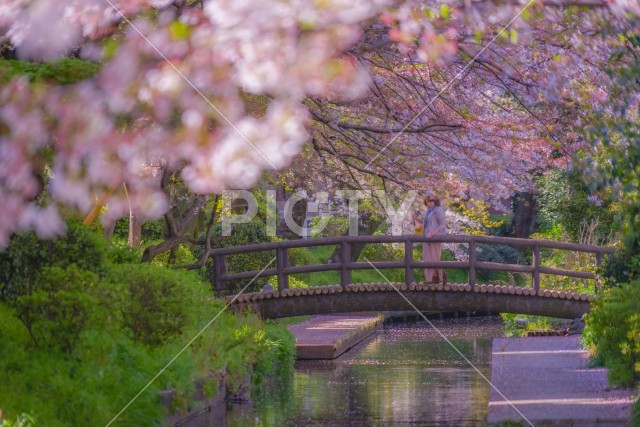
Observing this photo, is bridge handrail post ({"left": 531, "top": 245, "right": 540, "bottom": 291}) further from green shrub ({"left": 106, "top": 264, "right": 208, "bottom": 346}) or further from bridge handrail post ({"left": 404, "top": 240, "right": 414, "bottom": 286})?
green shrub ({"left": 106, "top": 264, "right": 208, "bottom": 346})

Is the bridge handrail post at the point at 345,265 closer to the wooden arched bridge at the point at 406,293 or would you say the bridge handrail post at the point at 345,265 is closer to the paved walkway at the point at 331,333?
the wooden arched bridge at the point at 406,293

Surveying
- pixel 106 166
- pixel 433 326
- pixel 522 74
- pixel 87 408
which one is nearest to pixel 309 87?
pixel 106 166

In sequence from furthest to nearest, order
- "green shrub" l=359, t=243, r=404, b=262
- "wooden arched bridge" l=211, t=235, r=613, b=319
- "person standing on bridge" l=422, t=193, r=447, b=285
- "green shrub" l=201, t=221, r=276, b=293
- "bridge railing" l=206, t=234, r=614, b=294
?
"green shrub" l=359, t=243, r=404, b=262, "green shrub" l=201, t=221, r=276, b=293, "person standing on bridge" l=422, t=193, r=447, b=285, "wooden arched bridge" l=211, t=235, r=613, b=319, "bridge railing" l=206, t=234, r=614, b=294

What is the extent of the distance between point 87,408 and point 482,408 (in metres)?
4.90

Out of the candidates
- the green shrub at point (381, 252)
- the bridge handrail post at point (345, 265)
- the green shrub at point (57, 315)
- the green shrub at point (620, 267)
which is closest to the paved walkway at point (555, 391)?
the green shrub at point (620, 267)

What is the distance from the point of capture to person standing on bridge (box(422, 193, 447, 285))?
1975 centimetres

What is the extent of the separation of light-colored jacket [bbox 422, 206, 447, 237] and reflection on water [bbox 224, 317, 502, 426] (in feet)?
6.69

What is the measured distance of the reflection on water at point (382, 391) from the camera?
1209 cm

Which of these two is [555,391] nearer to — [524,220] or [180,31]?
[180,31]

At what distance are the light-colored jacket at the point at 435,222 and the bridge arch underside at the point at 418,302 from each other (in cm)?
109

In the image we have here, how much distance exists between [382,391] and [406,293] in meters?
4.83

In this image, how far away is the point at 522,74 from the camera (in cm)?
1211

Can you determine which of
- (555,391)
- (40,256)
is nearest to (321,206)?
(555,391)

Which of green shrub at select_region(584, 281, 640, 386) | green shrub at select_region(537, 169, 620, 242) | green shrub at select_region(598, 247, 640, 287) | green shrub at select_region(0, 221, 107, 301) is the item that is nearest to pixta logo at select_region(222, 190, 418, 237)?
green shrub at select_region(598, 247, 640, 287)
